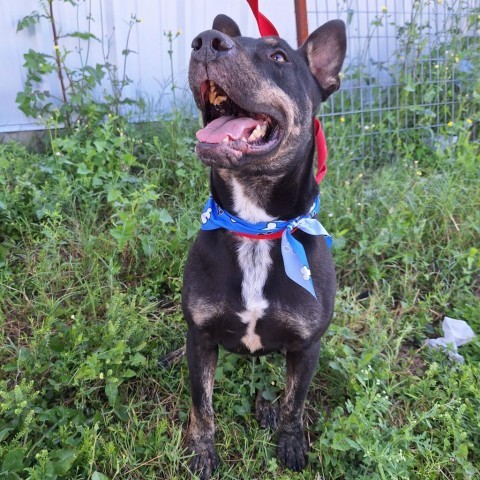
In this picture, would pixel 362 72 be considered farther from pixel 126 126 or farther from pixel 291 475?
pixel 291 475

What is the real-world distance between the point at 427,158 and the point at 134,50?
3.04m

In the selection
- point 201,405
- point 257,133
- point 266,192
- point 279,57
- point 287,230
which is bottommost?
point 201,405

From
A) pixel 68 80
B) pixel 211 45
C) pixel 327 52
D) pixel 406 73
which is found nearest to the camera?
pixel 211 45

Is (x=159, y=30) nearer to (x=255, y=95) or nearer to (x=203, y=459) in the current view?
(x=255, y=95)

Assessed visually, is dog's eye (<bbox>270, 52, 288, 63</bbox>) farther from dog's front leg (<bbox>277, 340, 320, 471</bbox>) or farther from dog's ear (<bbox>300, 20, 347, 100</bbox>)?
dog's front leg (<bbox>277, 340, 320, 471</bbox>)

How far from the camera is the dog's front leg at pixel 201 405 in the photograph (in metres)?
2.22

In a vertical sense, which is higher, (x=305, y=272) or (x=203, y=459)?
(x=305, y=272)

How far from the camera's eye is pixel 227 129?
1.94 metres

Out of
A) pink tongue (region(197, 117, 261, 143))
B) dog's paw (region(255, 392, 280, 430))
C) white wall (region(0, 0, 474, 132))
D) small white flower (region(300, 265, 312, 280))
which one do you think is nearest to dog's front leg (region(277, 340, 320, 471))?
dog's paw (region(255, 392, 280, 430))

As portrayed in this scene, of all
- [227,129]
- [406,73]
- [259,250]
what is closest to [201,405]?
[259,250]

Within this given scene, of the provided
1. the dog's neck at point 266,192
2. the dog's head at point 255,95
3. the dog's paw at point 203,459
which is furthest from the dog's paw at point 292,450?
the dog's head at point 255,95

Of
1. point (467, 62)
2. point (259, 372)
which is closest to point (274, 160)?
point (259, 372)

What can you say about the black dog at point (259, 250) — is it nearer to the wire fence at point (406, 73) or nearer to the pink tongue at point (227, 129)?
the pink tongue at point (227, 129)

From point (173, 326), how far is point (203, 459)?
2.69ft
